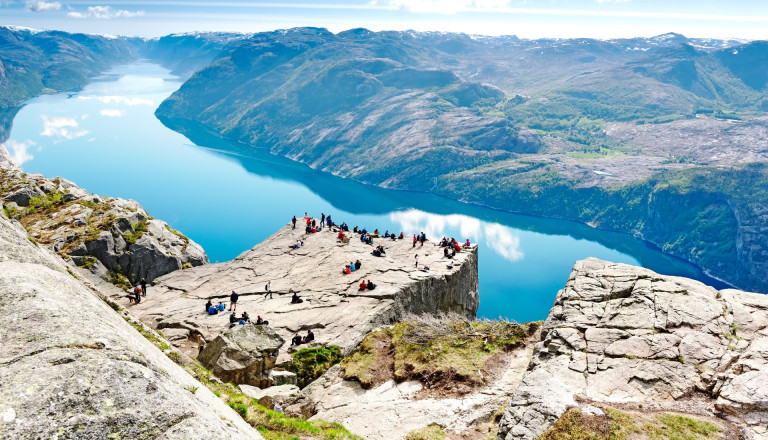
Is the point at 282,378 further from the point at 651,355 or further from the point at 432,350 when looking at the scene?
the point at 651,355

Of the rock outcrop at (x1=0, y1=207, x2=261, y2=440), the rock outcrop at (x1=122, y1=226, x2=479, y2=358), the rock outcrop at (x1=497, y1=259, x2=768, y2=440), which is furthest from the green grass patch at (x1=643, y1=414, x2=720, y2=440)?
the rock outcrop at (x1=122, y1=226, x2=479, y2=358)

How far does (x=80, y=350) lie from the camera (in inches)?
437

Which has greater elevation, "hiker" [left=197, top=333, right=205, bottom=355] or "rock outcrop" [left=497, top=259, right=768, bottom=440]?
"rock outcrop" [left=497, top=259, right=768, bottom=440]

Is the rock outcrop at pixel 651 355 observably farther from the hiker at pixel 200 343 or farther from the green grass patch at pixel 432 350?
the hiker at pixel 200 343

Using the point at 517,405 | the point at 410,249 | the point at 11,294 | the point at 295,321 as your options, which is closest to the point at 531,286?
the point at 410,249

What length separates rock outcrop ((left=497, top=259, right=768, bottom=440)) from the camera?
17391mm

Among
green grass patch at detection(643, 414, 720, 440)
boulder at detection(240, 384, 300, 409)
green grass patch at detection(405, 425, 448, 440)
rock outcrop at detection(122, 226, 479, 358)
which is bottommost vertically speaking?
rock outcrop at detection(122, 226, 479, 358)

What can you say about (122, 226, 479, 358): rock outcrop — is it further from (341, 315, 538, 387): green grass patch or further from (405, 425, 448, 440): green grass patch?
(405, 425, 448, 440): green grass patch

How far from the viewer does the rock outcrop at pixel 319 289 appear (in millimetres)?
33250

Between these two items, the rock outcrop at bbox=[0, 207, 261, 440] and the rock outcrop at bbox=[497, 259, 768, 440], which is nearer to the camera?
the rock outcrop at bbox=[0, 207, 261, 440]

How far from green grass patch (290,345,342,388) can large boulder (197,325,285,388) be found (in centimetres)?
145

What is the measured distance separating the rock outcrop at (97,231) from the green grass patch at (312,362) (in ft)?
79.1

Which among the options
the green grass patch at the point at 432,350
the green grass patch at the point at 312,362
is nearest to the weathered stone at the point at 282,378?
the green grass patch at the point at 312,362

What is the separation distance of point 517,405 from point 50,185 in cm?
5847
